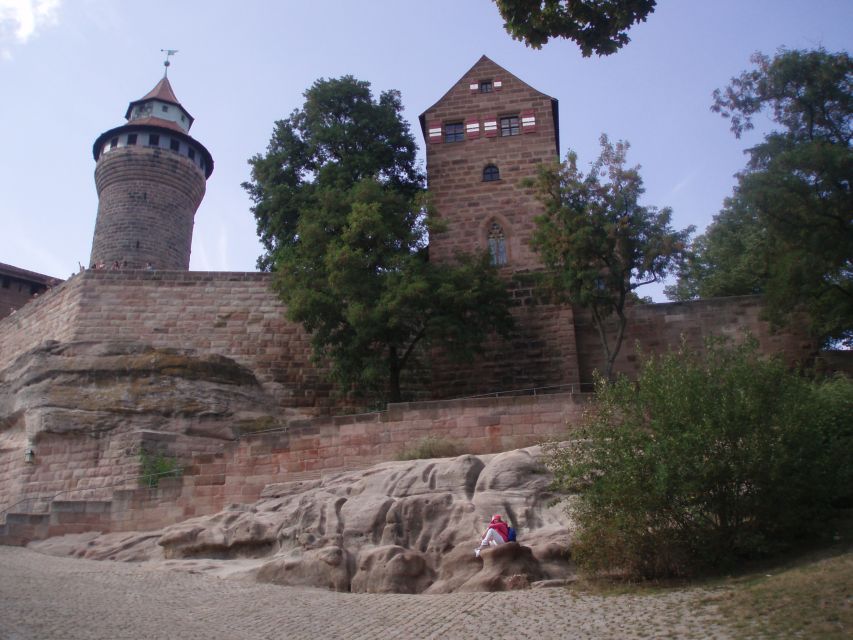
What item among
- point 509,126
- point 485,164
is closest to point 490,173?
point 485,164

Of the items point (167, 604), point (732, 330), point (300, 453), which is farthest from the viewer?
point (732, 330)

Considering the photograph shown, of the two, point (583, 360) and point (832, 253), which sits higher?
point (832, 253)

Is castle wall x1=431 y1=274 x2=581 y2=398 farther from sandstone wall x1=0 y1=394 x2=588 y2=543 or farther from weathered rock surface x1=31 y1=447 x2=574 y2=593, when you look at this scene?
weathered rock surface x1=31 y1=447 x2=574 y2=593

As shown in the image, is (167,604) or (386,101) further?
(386,101)

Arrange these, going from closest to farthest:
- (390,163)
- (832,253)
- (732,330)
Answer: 1. (832,253)
2. (732,330)
3. (390,163)

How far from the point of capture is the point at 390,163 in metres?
27.3

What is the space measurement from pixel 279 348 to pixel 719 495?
47.0ft

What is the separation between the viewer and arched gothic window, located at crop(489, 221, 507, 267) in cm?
2459

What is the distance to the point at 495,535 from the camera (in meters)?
12.5

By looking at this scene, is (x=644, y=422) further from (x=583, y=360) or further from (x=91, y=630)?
(x=583, y=360)

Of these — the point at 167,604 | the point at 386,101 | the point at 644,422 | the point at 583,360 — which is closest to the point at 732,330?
the point at 583,360

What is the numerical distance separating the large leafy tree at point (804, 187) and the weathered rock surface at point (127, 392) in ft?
37.2

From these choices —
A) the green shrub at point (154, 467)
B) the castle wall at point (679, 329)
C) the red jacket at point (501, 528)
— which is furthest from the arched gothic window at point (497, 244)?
the red jacket at point (501, 528)

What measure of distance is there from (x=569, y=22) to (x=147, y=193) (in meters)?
30.6
